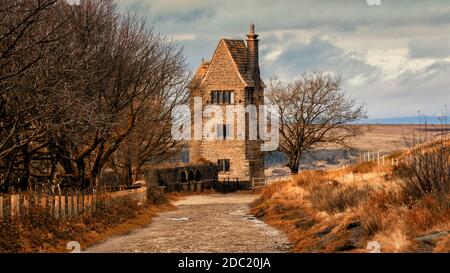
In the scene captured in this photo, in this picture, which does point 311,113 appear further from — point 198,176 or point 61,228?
point 61,228

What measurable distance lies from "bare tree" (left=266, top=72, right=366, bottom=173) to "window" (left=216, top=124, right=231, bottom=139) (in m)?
4.95

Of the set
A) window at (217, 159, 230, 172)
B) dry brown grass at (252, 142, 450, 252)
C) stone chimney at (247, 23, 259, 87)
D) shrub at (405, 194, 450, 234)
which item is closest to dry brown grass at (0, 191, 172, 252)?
dry brown grass at (252, 142, 450, 252)

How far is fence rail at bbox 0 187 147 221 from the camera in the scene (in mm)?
A: 17859

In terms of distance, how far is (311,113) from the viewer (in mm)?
60469

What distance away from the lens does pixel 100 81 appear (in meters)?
26.7

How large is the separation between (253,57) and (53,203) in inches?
1664

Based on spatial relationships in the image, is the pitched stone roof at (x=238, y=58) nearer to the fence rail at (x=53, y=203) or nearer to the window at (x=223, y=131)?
the window at (x=223, y=131)

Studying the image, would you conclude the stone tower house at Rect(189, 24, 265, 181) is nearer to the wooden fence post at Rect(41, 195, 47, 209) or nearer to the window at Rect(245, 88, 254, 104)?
the window at Rect(245, 88, 254, 104)

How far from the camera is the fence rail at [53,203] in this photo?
17859mm

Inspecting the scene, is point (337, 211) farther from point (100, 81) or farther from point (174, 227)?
point (100, 81)

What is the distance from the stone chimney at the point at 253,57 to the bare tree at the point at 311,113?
2.42 metres

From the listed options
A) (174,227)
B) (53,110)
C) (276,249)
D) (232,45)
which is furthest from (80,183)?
(232,45)

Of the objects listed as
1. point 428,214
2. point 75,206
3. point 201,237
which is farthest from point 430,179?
point 75,206

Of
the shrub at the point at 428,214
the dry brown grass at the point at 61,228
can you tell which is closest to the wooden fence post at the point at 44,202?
the dry brown grass at the point at 61,228
